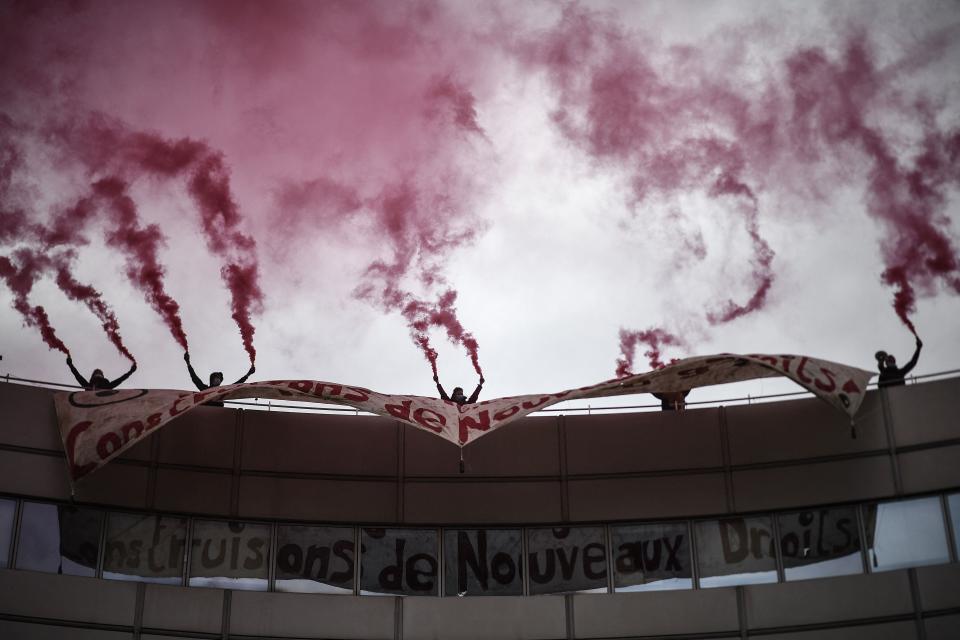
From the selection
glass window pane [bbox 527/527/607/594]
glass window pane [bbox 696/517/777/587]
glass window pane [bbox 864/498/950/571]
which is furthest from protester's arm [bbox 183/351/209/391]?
glass window pane [bbox 864/498/950/571]

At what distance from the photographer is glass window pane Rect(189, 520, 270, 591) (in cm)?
2267

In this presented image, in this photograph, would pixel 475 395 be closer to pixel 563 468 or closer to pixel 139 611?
pixel 563 468

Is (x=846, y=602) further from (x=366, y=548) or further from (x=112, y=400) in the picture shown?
(x=112, y=400)

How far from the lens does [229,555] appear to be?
75.1 ft

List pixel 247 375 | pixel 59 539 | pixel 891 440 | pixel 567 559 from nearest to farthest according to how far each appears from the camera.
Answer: pixel 59 539 < pixel 891 440 < pixel 567 559 < pixel 247 375

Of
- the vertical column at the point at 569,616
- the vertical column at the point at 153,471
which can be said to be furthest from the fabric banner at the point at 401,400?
the vertical column at the point at 569,616

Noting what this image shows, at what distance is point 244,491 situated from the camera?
76.3ft

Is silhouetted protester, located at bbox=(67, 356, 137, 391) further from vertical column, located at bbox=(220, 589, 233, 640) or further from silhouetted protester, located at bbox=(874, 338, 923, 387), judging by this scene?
silhouetted protester, located at bbox=(874, 338, 923, 387)

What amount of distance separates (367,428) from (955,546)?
1154cm

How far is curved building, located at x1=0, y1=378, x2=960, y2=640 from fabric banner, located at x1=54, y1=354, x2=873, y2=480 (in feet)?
3.92

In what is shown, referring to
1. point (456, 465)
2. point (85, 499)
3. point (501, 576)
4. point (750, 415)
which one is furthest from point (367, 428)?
point (750, 415)

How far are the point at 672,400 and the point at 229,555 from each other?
374 inches

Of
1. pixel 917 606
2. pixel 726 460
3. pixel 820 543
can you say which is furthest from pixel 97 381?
pixel 917 606

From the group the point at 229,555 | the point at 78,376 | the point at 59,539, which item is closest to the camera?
the point at 59,539
